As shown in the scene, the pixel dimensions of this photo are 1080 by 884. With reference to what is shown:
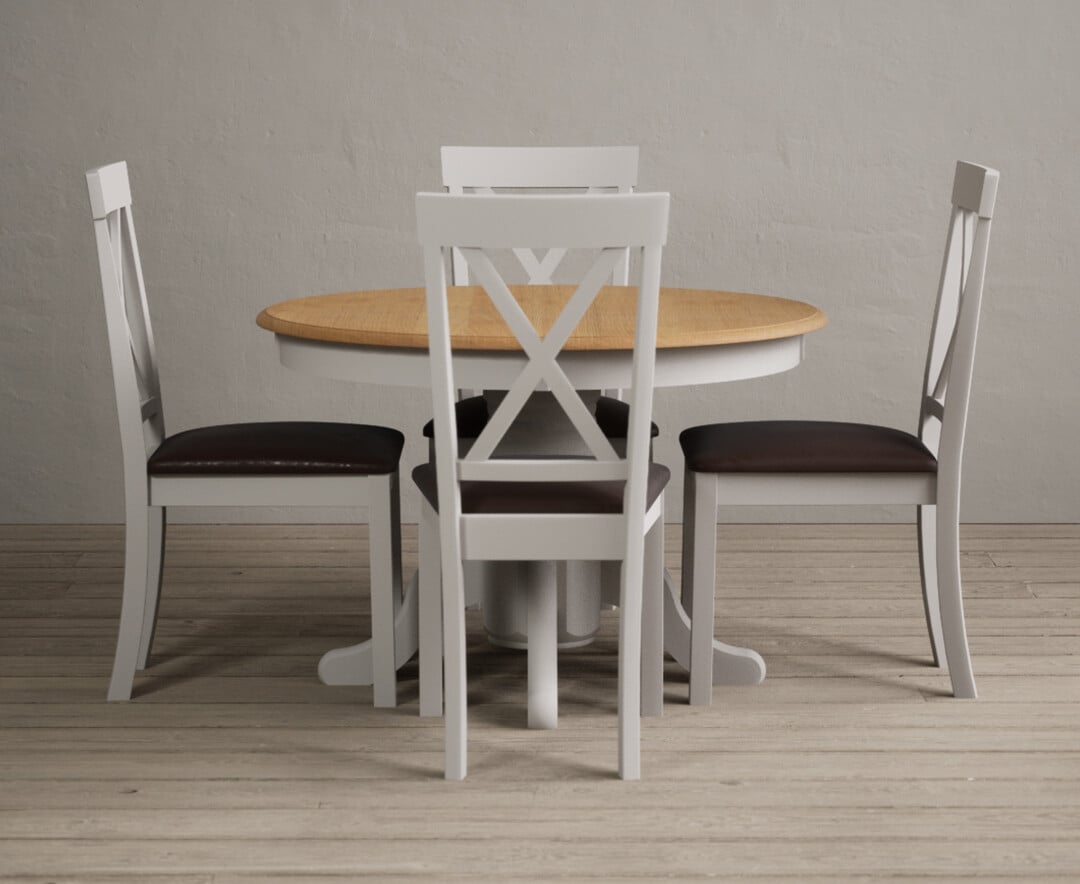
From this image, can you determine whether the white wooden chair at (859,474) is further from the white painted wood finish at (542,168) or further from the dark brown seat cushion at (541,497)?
the white painted wood finish at (542,168)

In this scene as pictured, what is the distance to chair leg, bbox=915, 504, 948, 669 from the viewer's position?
305 cm

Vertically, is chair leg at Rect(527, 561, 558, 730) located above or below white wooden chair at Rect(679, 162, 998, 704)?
below

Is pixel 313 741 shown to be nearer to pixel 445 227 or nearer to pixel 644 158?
pixel 445 227

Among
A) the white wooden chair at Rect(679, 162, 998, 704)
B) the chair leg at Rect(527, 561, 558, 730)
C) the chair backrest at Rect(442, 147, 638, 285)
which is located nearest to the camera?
the chair leg at Rect(527, 561, 558, 730)

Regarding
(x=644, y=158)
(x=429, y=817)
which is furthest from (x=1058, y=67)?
(x=429, y=817)

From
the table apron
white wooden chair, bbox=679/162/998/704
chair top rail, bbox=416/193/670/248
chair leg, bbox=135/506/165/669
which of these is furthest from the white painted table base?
chair leg, bbox=135/506/165/669

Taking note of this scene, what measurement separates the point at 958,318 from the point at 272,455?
1.35 metres

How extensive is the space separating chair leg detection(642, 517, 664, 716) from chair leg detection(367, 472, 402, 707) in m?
0.49

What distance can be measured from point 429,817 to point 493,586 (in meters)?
0.81

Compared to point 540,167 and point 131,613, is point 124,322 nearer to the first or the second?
point 131,613

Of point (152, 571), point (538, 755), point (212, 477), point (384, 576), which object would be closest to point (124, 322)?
point (212, 477)

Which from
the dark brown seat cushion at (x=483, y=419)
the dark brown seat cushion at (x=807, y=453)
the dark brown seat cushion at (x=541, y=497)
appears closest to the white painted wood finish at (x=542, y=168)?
the dark brown seat cushion at (x=483, y=419)

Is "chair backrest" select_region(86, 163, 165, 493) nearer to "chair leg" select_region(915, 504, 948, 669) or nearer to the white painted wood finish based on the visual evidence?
the white painted wood finish

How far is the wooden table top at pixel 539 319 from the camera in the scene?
2.44m
